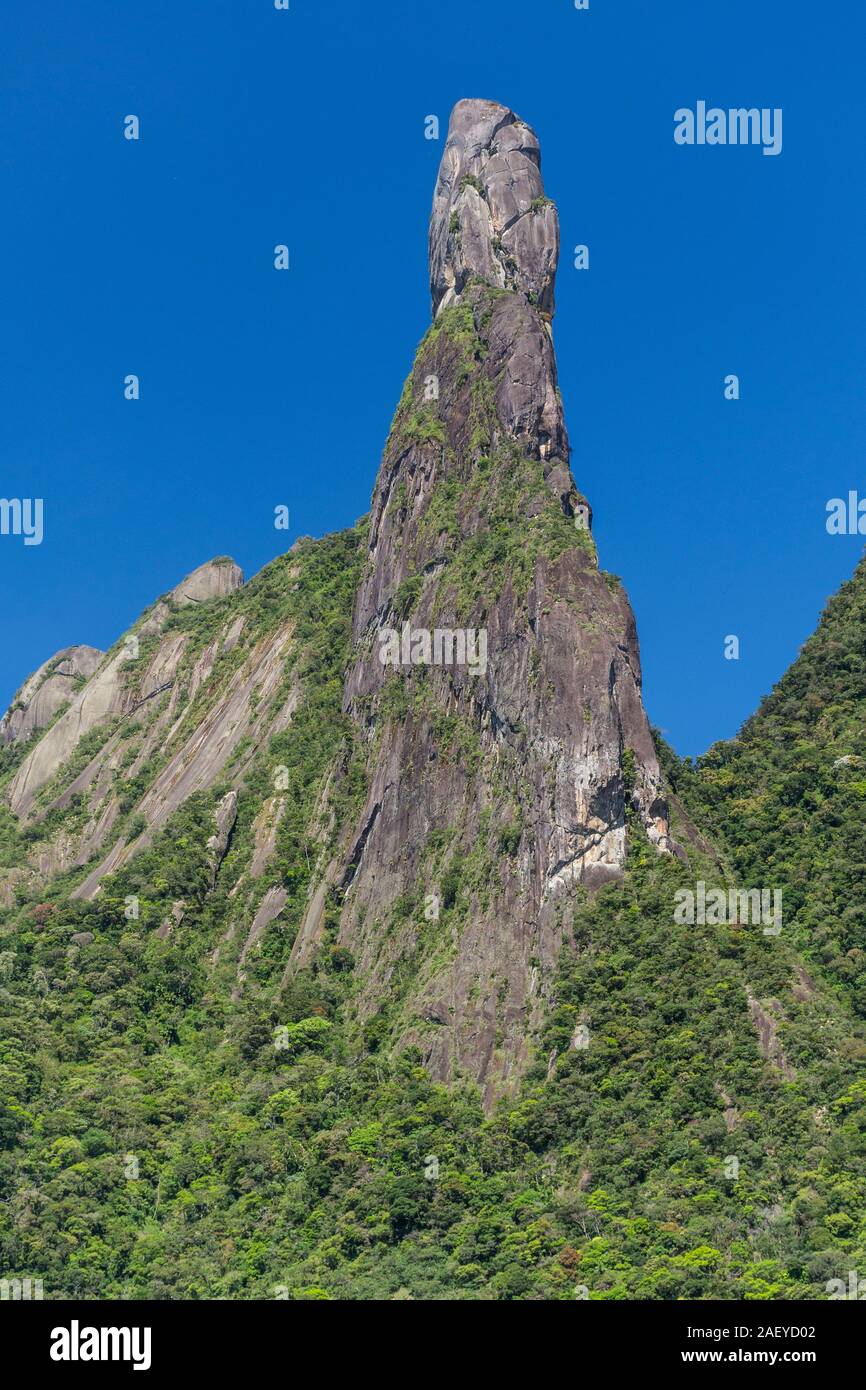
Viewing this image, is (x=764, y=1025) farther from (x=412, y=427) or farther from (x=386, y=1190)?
(x=412, y=427)

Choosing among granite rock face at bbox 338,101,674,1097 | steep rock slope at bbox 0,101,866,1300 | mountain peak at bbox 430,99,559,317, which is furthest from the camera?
mountain peak at bbox 430,99,559,317

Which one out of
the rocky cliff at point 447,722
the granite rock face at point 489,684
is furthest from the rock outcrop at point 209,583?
the granite rock face at point 489,684

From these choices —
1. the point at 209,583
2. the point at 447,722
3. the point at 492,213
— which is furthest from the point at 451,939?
the point at 209,583

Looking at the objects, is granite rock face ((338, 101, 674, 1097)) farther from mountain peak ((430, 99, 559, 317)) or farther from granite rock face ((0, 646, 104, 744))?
granite rock face ((0, 646, 104, 744))

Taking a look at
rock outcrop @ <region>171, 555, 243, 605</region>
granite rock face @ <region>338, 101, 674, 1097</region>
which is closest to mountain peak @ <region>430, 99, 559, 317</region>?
granite rock face @ <region>338, 101, 674, 1097</region>

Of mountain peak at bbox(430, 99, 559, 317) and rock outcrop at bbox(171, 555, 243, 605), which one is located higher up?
mountain peak at bbox(430, 99, 559, 317)

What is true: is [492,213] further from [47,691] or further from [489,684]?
[47,691]
